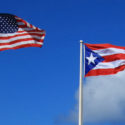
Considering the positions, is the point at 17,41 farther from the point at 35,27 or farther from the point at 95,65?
the point at 95,65

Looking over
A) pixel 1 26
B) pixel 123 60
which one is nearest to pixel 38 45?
pixel 1 26

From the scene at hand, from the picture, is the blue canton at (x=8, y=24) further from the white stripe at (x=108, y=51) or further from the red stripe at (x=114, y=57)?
the red stripe at (x=114, y=57)

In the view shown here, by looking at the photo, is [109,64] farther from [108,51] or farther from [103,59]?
[108,51]

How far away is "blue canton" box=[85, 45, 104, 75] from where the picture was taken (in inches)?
1460

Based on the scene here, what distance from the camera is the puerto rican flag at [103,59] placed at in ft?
122

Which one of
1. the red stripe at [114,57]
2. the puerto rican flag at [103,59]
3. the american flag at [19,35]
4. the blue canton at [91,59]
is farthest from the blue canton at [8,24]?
the red stripe at [114,57]

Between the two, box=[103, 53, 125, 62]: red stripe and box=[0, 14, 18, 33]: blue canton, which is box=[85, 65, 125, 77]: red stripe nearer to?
box=[103, 53, 125, 62]: red stripe

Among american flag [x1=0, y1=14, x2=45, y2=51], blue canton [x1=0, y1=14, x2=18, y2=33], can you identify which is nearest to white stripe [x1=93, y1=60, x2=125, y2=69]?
american flag [x1=0, y1=14, x2=45, y2=51]

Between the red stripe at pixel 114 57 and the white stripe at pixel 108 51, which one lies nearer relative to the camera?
the red stripe at pixel 114 57

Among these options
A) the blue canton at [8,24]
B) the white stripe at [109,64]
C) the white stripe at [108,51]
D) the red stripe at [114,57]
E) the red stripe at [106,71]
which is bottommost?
the red stripe at [106,71]

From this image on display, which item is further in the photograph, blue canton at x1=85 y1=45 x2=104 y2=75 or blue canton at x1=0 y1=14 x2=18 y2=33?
blue canton at x1=85 y1=45 x2=104 y2=75

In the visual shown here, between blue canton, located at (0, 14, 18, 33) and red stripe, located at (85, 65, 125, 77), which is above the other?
blue canton, located at (0, 14, 18, 33)

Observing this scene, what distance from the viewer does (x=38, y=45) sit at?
3284cm

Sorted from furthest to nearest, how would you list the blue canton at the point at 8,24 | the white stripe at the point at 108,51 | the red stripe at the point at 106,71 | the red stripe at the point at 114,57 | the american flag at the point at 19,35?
the white stripe at the point at 108,51, the red stripe at the point at 114,57, the red stripe at the point at 106,71, the blue canton at the point at 8,24, the american flag at the point at 19,35
